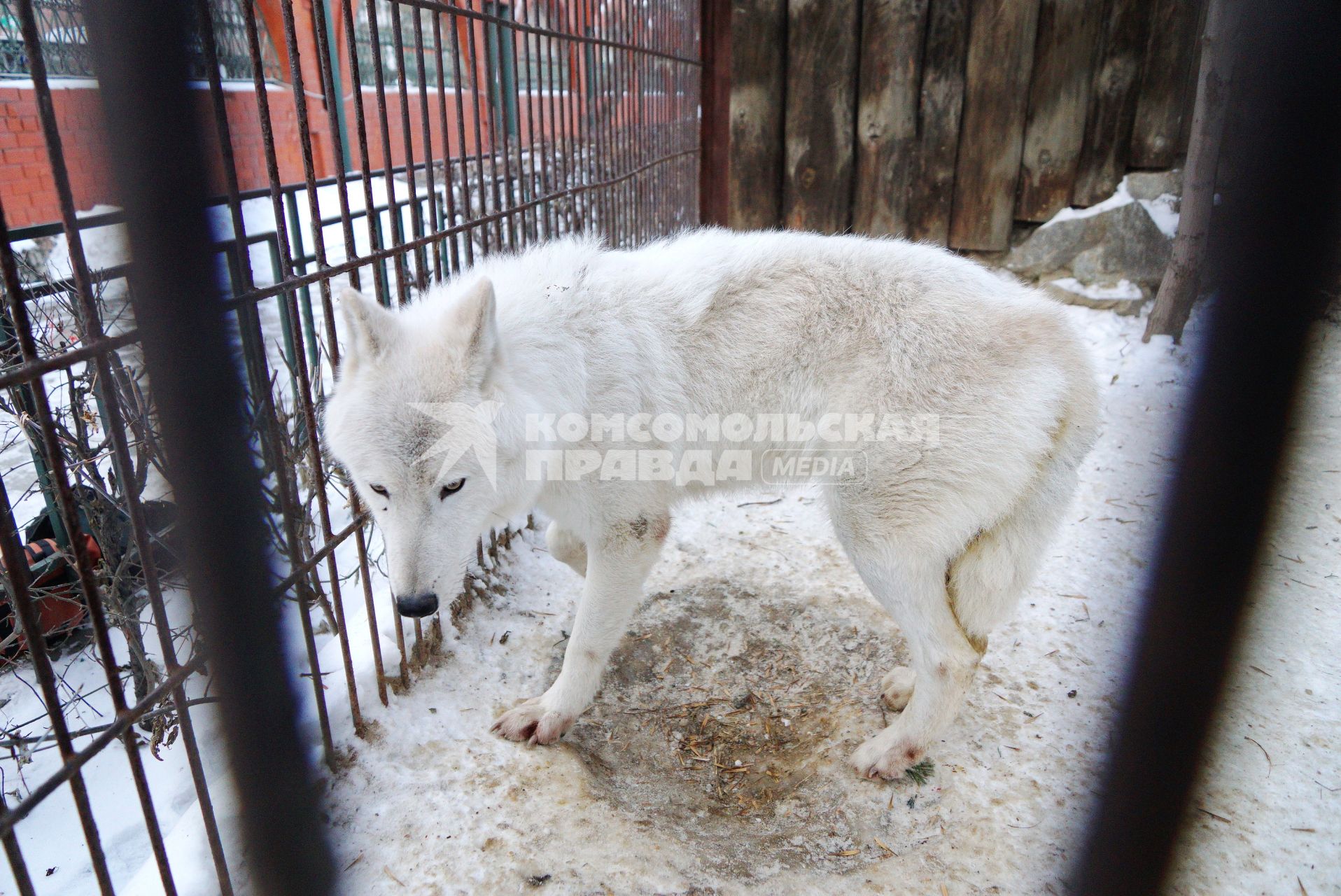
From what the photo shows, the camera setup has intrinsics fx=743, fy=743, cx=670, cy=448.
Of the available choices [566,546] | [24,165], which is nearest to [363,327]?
[566,546]

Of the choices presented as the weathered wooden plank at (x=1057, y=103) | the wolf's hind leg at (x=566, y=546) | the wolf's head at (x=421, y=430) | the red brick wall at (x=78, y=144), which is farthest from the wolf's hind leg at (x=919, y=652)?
the weathered wooden plank at (x=1057, y=103)

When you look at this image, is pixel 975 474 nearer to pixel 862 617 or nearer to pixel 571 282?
pixel 862 617

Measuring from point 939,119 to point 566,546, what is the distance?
5234 mm

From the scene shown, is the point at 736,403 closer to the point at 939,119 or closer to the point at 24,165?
the point at 939,119

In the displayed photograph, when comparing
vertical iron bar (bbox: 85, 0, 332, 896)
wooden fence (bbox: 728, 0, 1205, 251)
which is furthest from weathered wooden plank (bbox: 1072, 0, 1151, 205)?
vertical iron bar (bbox: 85, 0, 332, 896)

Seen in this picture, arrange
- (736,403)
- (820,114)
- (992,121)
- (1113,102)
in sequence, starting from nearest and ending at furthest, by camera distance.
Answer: (736,403) → (1113,102) → (992,121) → (820,114)

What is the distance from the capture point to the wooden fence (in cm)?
593

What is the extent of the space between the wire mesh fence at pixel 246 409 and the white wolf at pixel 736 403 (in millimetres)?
375

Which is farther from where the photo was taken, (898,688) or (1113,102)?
(1113,102)

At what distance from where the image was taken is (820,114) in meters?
6.72

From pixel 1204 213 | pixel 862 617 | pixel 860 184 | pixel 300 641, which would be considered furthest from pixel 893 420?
pixel 860 184

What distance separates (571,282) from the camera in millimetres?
2887

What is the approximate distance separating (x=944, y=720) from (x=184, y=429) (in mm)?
2694

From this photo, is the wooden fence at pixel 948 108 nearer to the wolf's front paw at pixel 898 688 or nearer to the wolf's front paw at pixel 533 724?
the wolf's front paw at pixel 898 688
